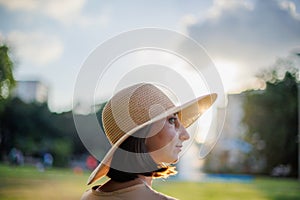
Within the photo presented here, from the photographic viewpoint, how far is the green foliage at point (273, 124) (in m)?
6.60

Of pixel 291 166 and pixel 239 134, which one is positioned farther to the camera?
pixel 239 134

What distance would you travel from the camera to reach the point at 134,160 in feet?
2.03

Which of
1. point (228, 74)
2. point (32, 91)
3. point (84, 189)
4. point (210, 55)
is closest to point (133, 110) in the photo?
point (210, 55)

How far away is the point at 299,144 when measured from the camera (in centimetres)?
627

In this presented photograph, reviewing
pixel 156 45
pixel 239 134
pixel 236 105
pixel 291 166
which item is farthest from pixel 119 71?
pixel 239 134

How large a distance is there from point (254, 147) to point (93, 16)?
4.54 m

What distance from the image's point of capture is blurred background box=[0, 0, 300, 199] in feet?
11.8

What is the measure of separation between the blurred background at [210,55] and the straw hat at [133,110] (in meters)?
1.69

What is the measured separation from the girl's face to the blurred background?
173 centimetres

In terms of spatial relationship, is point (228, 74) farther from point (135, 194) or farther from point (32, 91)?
point (32, 91)

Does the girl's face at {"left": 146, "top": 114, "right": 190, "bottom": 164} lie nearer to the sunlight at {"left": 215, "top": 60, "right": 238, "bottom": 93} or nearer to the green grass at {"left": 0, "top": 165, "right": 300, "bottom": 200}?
the sunlight at {"left": 215, "top": 60, "right": 238, "bottom": 93}

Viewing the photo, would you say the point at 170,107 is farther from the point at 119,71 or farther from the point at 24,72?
the point at 24,72

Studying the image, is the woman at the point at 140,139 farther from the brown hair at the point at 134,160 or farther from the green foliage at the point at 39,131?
the green foliage at the point at 39,131

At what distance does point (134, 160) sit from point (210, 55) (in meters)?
2.56
